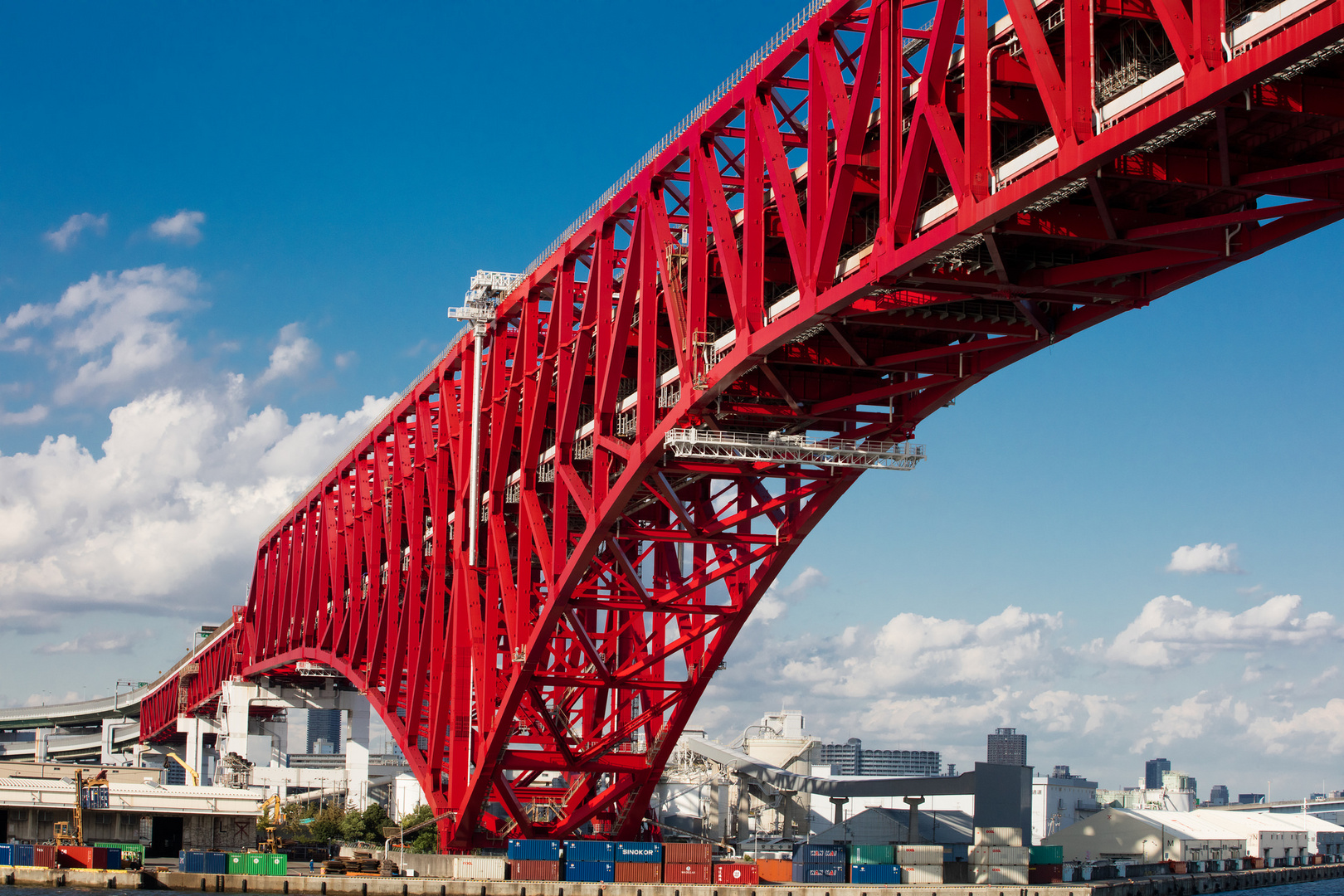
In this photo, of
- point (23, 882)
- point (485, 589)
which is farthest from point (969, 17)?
point (23, 882)

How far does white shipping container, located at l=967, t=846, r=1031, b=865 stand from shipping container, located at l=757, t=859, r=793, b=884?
10995 millimetres

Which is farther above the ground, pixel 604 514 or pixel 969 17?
pixel 969 17

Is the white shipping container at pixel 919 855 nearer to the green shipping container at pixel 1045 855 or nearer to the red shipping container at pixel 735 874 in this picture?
the red shipping container at pixel 735 874

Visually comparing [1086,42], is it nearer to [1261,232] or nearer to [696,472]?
[1261,232]

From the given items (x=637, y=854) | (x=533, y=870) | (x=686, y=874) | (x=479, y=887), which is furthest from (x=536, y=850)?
(x=686, y=874)

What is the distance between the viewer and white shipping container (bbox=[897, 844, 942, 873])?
7962cm

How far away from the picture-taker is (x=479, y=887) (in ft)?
234

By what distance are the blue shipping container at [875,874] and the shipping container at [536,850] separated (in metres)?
15.8

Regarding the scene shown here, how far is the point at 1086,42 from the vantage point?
28.2 m

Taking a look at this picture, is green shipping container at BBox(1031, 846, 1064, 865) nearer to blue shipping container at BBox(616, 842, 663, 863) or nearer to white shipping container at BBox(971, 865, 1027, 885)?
white shipping container at BBox(971, 865, 1027, 885)

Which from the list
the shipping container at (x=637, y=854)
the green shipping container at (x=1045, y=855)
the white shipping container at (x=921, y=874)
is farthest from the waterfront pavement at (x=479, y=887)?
the green shipping container at (x=1045, y=855)

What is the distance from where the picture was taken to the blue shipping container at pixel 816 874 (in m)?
75.7

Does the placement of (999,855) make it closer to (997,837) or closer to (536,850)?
(997,837)

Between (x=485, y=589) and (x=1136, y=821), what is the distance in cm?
6185
